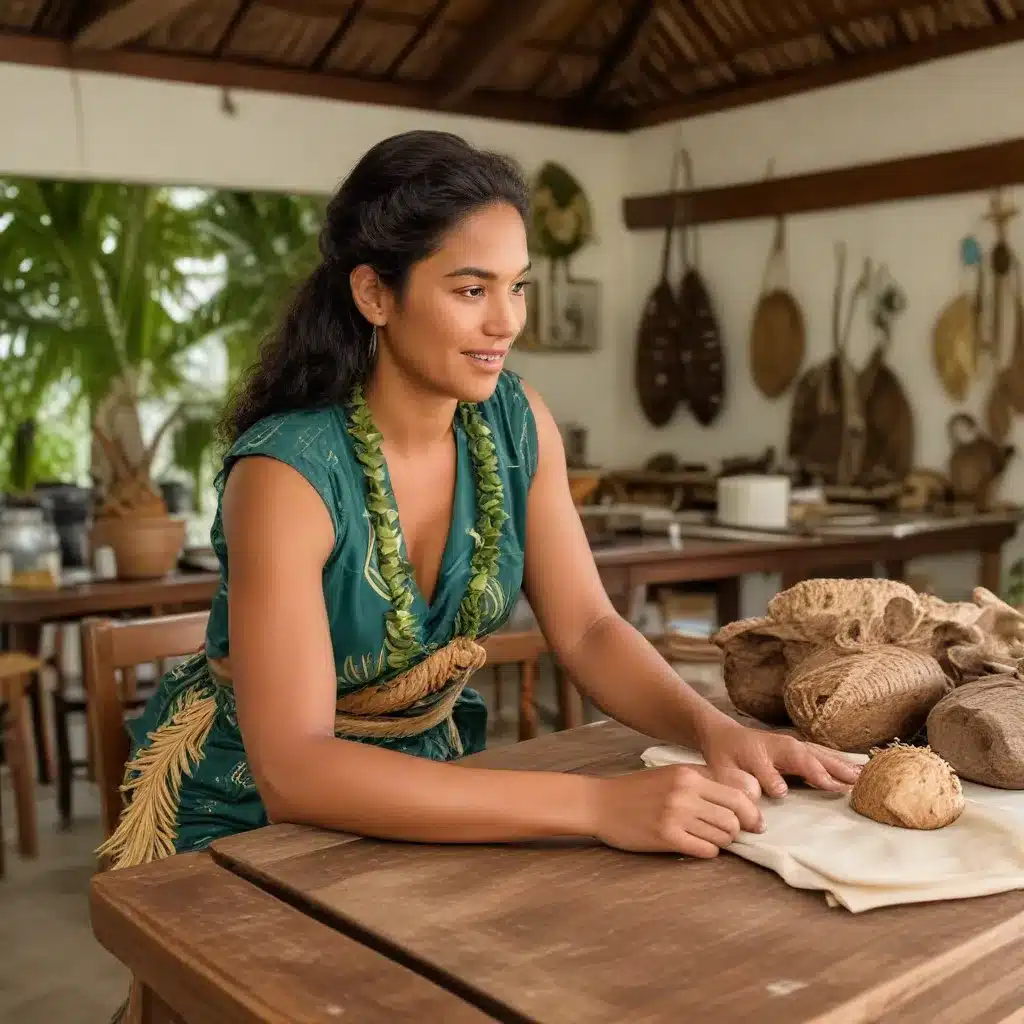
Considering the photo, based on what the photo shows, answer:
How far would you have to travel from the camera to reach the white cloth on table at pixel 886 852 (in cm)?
95

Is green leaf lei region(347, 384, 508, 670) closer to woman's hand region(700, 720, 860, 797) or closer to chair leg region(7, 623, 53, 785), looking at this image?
woman's hand region(700, 720, 860, 797)

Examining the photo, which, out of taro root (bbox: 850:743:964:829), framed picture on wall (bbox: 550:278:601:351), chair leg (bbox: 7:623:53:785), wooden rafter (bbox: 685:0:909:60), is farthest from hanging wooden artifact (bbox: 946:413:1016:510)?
taro root (bbox: 850:743:964:829)

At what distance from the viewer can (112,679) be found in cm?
161

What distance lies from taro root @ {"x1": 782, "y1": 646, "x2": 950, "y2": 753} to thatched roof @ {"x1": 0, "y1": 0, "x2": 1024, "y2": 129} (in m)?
3.89

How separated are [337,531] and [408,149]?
42 centimetres

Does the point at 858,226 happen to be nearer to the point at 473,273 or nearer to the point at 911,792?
the point at 473,273

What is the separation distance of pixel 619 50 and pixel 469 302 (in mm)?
5088

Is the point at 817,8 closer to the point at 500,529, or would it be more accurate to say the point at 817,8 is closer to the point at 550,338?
the point at 550,338

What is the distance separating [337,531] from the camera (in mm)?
1367

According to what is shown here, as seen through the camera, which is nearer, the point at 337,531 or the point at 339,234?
the point at 337,531

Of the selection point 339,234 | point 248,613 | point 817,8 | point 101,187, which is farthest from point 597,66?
point 248,613

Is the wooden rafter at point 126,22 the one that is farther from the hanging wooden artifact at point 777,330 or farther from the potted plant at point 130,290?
the hanging wooden artifact at point 777,330

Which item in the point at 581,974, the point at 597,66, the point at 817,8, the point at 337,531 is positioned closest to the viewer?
the point at 581,974

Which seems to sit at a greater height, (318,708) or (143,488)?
(143,488)
